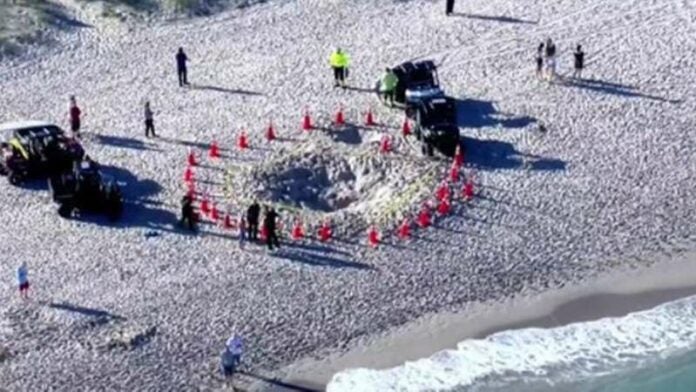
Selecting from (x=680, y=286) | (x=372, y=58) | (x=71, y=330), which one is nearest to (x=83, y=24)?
(x=372, y=58)

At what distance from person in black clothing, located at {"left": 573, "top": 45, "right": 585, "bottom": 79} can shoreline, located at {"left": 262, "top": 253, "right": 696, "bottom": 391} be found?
9725mm

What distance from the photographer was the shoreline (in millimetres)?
39750

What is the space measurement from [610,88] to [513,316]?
40.8 feet

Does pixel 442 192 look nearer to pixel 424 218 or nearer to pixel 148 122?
pixel 424 218

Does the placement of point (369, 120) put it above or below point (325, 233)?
above

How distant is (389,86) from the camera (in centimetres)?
5028

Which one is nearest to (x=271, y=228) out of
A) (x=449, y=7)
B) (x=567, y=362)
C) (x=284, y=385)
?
(x=284, y=385)

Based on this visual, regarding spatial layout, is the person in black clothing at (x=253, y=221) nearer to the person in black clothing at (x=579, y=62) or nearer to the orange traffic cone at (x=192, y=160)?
the orange traffic cone at (x=192, y=160)

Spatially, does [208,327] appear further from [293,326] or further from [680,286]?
[680,286]

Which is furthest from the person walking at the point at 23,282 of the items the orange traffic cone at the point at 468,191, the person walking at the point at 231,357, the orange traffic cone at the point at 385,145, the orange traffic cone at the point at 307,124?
the orange traffic cone at the point at 468,191

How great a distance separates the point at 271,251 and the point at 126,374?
20.4 ft

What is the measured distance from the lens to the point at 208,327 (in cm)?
4059

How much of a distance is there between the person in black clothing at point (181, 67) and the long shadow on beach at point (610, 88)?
1202cm

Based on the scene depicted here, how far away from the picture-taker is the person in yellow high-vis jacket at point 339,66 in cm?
5150
